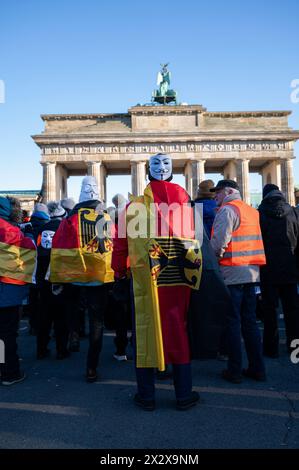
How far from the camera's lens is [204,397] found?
12.7 ft

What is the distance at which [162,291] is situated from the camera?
11.7 feet

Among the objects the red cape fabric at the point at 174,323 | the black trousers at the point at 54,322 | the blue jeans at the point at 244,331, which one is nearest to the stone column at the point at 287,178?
the black trousers at the point at 54,322

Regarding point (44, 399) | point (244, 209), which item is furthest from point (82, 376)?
point (244, 209)

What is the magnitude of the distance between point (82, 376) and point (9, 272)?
1.52 metres

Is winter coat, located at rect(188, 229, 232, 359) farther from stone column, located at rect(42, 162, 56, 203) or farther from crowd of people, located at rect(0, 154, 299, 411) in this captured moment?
stone column, located at rect(42, 162, 56, 203)

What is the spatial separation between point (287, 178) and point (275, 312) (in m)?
38.1

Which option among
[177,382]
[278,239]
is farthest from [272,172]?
[177,382]

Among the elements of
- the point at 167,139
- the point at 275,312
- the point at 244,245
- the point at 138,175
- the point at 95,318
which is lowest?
the point at 275,312

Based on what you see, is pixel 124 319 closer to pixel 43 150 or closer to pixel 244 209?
pixel 244 209

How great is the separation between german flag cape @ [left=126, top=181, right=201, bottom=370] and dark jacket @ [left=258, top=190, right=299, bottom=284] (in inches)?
85.8

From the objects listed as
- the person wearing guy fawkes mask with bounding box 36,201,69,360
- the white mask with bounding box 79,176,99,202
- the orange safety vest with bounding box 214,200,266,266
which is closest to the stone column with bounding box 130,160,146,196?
the person wearing guy fawkes mask with bounding box 36,201,69,360

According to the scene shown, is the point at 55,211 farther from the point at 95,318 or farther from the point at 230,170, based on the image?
the point at 230,170

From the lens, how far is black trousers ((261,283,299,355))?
5301mm
